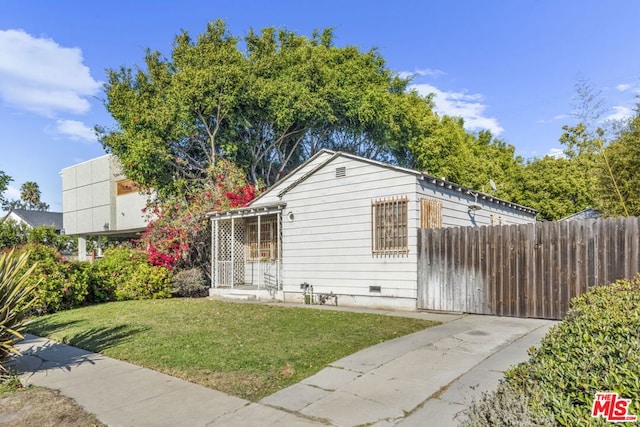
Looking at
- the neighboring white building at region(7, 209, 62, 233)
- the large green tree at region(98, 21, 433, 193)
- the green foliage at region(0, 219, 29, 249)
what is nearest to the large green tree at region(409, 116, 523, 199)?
the large green tree at region(98, 21, 433, 193)

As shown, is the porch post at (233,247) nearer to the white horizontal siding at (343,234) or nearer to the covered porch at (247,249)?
the covered porch at (247,249)

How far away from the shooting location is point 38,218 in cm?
4319

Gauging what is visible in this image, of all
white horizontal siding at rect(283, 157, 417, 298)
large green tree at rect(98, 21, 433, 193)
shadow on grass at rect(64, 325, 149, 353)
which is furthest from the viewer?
large green tree at rect(98, 21, 433, 193)

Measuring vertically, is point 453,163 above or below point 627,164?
above

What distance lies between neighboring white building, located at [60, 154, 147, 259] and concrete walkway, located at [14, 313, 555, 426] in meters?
22.8

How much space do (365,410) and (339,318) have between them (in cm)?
481

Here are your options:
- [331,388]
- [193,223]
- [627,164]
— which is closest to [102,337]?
[331,388]

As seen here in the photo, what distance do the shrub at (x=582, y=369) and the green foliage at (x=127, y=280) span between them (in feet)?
43.6

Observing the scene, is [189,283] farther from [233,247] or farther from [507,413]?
[507,413]

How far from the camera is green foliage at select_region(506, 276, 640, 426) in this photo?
1.94 meters

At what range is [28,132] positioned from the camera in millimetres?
15828

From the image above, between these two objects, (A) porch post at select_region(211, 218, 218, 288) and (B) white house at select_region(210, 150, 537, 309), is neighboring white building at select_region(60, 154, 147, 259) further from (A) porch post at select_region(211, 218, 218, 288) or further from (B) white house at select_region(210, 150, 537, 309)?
(B) white house at select_region(210, 150, 537, 309)

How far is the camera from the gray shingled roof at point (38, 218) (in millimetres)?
41359

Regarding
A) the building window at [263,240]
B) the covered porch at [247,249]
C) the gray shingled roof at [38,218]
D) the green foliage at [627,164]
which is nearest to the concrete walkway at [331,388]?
the covered porch at [247,249]
